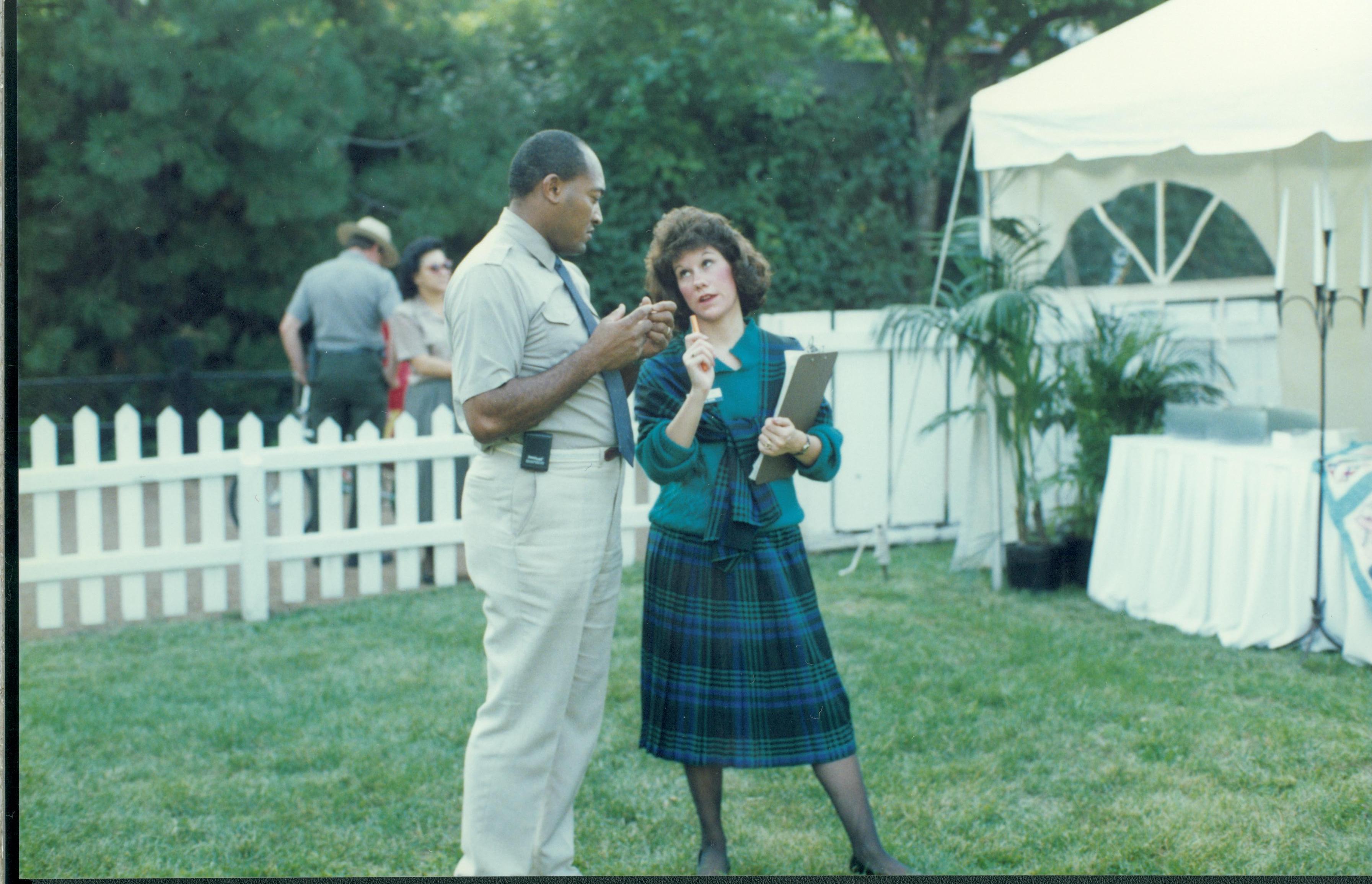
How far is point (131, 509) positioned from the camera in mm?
5398

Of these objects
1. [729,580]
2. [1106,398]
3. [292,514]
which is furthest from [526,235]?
[1106,398]

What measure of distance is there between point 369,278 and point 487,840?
4348 mm

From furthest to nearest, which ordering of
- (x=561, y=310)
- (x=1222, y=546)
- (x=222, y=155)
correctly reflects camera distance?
1. (x=222, y=155)
2. (x=1222, y=546)
3. (x=561, y=310)

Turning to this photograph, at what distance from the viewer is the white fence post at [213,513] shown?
5531 mm

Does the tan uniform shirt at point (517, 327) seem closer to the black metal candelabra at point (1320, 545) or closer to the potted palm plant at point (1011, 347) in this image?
the black metal candelabra at point (1320, 545)

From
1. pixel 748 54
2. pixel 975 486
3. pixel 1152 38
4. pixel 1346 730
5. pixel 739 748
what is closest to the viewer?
pixel 739 748

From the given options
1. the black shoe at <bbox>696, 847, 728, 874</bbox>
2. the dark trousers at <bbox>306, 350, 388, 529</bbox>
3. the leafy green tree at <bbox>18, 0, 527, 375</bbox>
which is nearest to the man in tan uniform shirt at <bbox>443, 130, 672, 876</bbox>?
the black shoe at <bbox>696, 847, 728, 874</bbox>

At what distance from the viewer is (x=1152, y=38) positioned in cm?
513

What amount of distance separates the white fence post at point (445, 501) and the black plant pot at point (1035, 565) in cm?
260

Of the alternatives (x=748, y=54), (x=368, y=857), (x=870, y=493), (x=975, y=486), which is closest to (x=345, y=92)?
(x=748, y=54)

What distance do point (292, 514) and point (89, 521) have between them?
0.84 metres

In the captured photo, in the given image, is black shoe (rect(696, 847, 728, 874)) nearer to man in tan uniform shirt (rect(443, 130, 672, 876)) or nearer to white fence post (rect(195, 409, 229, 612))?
man in tan uniform shirt (rect(443, 130, 672, 876))

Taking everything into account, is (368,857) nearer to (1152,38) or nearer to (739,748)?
(739,748)

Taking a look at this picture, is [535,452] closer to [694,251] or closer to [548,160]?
[548,160]
